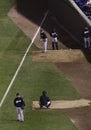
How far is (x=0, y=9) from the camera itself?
50.1 meters

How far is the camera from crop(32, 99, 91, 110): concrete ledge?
105 ft

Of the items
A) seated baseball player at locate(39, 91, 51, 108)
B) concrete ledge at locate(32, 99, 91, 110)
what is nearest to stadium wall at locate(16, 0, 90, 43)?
concrete ledge at locate(32, 99, 91, 110)

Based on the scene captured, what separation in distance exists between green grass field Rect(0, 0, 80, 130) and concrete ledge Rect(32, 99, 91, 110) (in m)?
0.44

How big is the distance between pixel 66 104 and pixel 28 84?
407cm

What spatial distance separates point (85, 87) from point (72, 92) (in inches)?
48.8

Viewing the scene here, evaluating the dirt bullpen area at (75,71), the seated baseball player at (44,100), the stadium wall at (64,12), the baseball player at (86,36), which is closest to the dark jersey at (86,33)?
the baseball player at (86,36)

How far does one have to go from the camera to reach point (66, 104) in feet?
107

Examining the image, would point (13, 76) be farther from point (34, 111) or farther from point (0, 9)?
point (0, 9)

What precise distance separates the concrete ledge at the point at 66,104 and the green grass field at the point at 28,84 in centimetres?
44

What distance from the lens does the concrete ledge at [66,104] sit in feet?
105

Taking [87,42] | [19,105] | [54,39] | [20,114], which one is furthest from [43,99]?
[87,42]

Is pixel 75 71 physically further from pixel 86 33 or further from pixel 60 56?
pixel 86 33

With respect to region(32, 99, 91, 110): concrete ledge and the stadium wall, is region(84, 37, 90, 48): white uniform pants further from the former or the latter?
region(32, 99, 91, 110): concrete ledge

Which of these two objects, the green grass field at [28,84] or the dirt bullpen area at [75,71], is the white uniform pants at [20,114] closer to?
the green grass field at [28,84]
